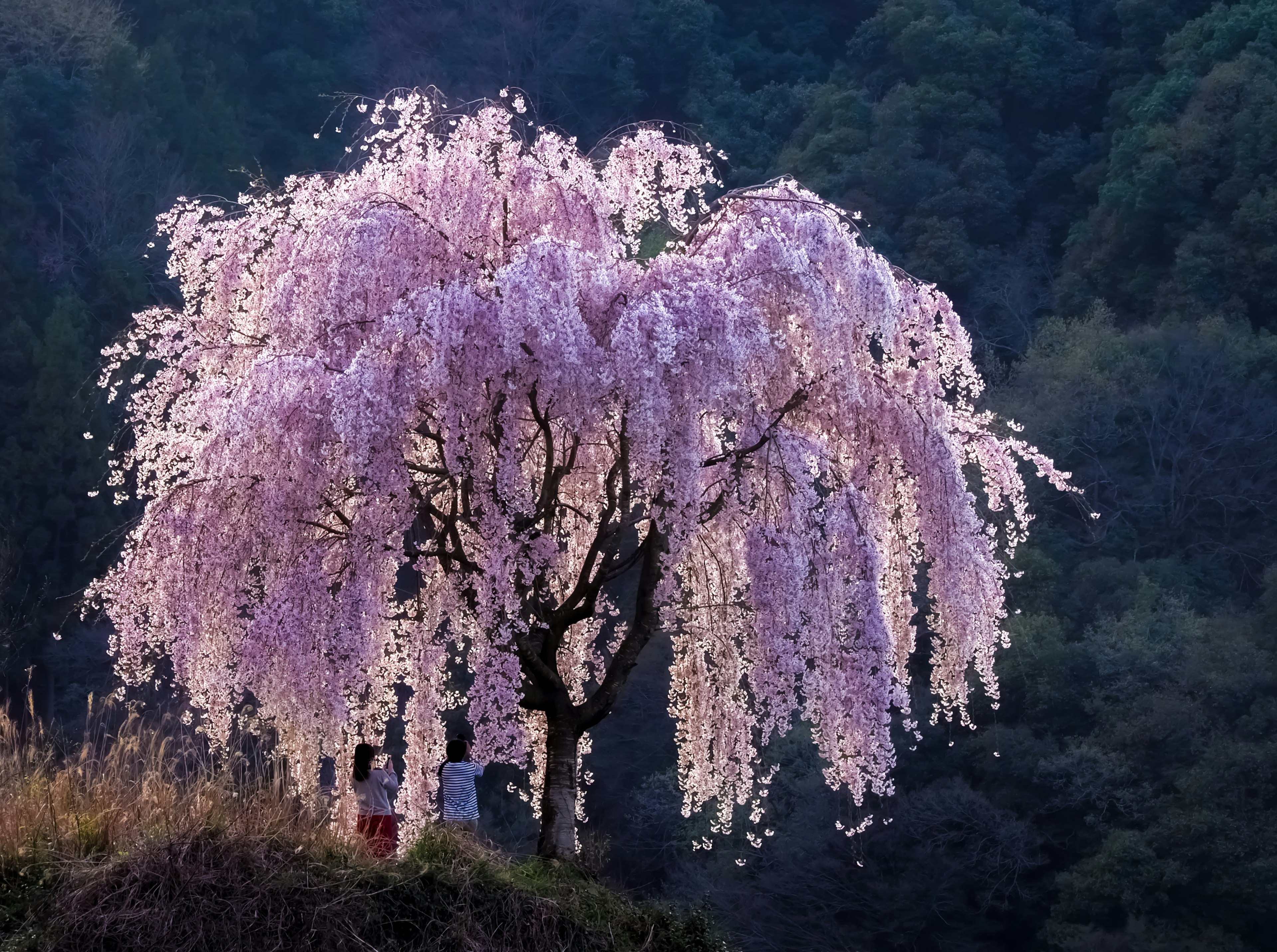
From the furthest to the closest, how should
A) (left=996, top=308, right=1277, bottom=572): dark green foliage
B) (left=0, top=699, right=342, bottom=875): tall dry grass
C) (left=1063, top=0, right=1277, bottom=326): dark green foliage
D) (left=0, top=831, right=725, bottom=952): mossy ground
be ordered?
(left=1063, top=0, right=1277, bottom=326): dark green foliage → (left=996, top=308, right=1277, bottom=572): dark green foliage → (left=0, top=699, right=342, bottom=875): tall dry grass → (left=0, top=831, right=725, bottom=952): mossy ground

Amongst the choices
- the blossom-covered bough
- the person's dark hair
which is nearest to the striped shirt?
the blossom-covered bough

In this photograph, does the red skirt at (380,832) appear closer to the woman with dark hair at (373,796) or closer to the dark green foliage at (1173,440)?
the woman with dark hair at (373,796)

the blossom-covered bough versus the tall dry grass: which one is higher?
the blossom-covered bough

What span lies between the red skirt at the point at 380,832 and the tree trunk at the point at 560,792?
→ 0.78 meters

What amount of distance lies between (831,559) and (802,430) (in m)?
0.97

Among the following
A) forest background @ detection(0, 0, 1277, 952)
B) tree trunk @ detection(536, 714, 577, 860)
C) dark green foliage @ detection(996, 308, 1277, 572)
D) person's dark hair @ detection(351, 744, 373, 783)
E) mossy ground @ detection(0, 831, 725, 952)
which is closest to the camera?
mossy ground @ detection(0, 831, 725, 952)

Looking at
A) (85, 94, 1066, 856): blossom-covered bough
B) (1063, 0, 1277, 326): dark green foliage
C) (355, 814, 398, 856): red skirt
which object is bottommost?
(355, 814, 398, 856): red skirt

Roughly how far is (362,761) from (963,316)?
21289 mm

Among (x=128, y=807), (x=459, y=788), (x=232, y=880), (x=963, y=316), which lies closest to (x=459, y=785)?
(x=459, y=788)

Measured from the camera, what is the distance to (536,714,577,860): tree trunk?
841 cm

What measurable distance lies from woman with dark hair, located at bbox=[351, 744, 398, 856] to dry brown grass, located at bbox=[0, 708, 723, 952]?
22.9 inches

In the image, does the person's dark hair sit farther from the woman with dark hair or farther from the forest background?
the forest background

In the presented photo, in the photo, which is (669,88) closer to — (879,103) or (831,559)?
(879,103)

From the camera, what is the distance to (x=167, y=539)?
7840 millimetres
